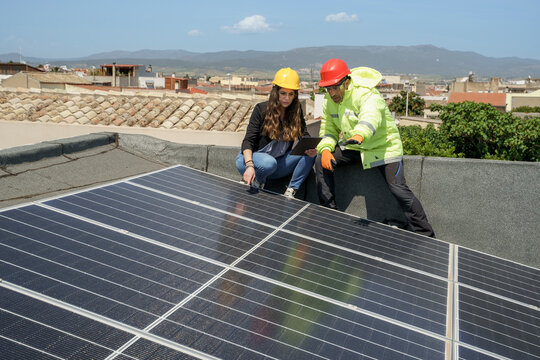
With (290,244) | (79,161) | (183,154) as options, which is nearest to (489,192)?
(290,244)

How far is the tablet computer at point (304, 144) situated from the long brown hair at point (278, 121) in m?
0.18

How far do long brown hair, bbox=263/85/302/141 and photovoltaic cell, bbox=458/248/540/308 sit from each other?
251 cm

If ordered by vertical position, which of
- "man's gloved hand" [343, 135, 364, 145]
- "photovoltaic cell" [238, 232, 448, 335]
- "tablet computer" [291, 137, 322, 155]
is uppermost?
"man's gloved hand" [343, 135, 364, 145]

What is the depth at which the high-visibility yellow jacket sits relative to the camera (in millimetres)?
6191

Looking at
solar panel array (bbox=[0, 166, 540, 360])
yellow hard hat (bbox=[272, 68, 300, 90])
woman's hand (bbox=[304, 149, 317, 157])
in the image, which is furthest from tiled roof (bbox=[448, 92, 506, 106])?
solar panel array (bbox=[0, 166, 540, 360])

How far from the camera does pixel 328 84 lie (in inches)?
244

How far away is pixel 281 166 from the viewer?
7.23 meters

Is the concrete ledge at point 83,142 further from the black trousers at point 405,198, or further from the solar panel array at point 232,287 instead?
the black trousers at point 405,198

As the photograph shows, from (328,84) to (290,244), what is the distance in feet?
7.11

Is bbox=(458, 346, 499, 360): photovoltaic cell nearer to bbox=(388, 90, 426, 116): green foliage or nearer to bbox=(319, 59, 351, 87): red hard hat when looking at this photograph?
bbox=(319, 59, 351, 87): red hard hat

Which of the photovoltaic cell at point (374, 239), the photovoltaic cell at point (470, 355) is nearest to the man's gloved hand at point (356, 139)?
the photovoltaic cell at point (374, 239)

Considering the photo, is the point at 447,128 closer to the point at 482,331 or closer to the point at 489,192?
the point at 489,192

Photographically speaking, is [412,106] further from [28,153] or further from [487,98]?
[28,153]

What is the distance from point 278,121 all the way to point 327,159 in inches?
34.5
